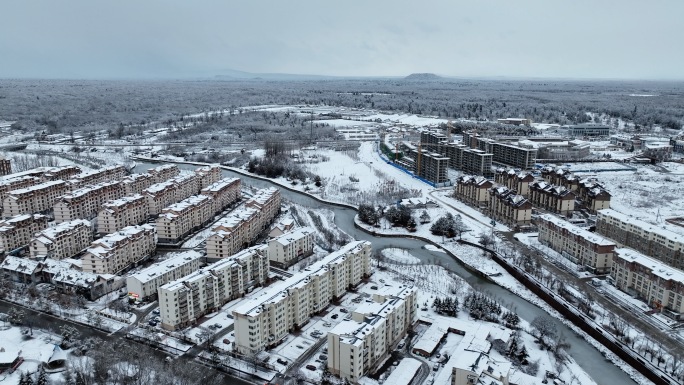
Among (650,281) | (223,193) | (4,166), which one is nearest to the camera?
(650,281)

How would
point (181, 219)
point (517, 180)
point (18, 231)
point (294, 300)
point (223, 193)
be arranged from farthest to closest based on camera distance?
point (517, 180)
point (223, 193)
point (181, 219)
point (18, 231)
point (294, 300)

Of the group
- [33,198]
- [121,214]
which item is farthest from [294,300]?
[33,198]

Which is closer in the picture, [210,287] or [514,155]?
[210,287]

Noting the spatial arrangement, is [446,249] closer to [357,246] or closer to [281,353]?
[357,246]

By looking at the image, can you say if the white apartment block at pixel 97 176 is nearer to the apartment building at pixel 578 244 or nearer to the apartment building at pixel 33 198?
the apartment building at pixel 33 198

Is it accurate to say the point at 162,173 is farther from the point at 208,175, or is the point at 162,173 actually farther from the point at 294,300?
the point at 294,300

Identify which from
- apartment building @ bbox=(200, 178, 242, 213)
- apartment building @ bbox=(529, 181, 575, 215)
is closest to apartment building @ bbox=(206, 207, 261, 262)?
apartment building @ bbox=(200, 178, 242, 213)
